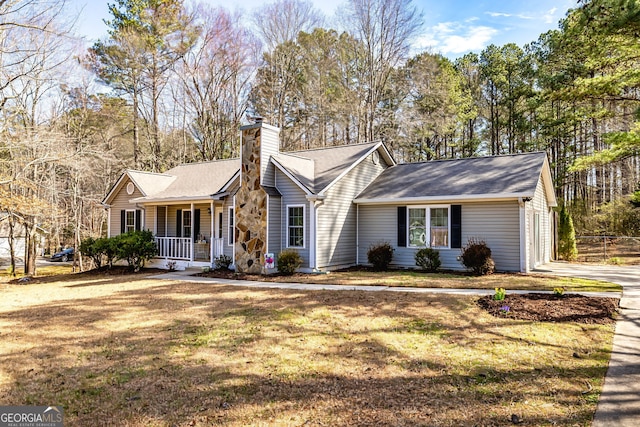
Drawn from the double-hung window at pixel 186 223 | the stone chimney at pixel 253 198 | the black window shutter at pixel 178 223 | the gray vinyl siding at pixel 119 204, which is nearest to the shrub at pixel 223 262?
the stone chimney at pixel 253 198

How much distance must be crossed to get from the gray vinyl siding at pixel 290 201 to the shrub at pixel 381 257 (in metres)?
2.46

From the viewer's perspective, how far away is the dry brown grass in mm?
4164

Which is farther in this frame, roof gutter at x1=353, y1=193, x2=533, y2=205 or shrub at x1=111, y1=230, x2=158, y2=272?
shrub at x1=111, y1=230, x2=158, y2=272

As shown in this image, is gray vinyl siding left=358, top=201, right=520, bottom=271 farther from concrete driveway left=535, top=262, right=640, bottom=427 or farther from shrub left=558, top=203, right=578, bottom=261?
shrub left=558, top=203, right=578, bottom=261

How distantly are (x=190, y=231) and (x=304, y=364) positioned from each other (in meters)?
14.5

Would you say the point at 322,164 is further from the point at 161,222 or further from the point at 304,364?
the point at 304,364

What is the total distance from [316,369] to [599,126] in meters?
31.2

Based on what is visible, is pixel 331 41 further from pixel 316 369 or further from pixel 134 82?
pixel 316 369

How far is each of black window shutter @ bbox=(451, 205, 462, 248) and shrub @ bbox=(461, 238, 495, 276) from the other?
90 centimetres

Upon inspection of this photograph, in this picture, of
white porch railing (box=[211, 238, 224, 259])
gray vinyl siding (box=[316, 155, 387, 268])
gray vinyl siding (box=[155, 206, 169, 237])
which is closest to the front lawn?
gray vinyl siding (box=[316, 155, 387, 268])

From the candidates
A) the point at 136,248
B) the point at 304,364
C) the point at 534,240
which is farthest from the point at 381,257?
the point at 304,364

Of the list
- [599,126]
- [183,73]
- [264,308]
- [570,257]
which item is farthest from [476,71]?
[264,308]

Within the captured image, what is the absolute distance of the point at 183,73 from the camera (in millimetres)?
27266

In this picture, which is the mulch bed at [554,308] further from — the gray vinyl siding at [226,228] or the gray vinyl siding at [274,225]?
the gray vinyl siding at [226,228]
